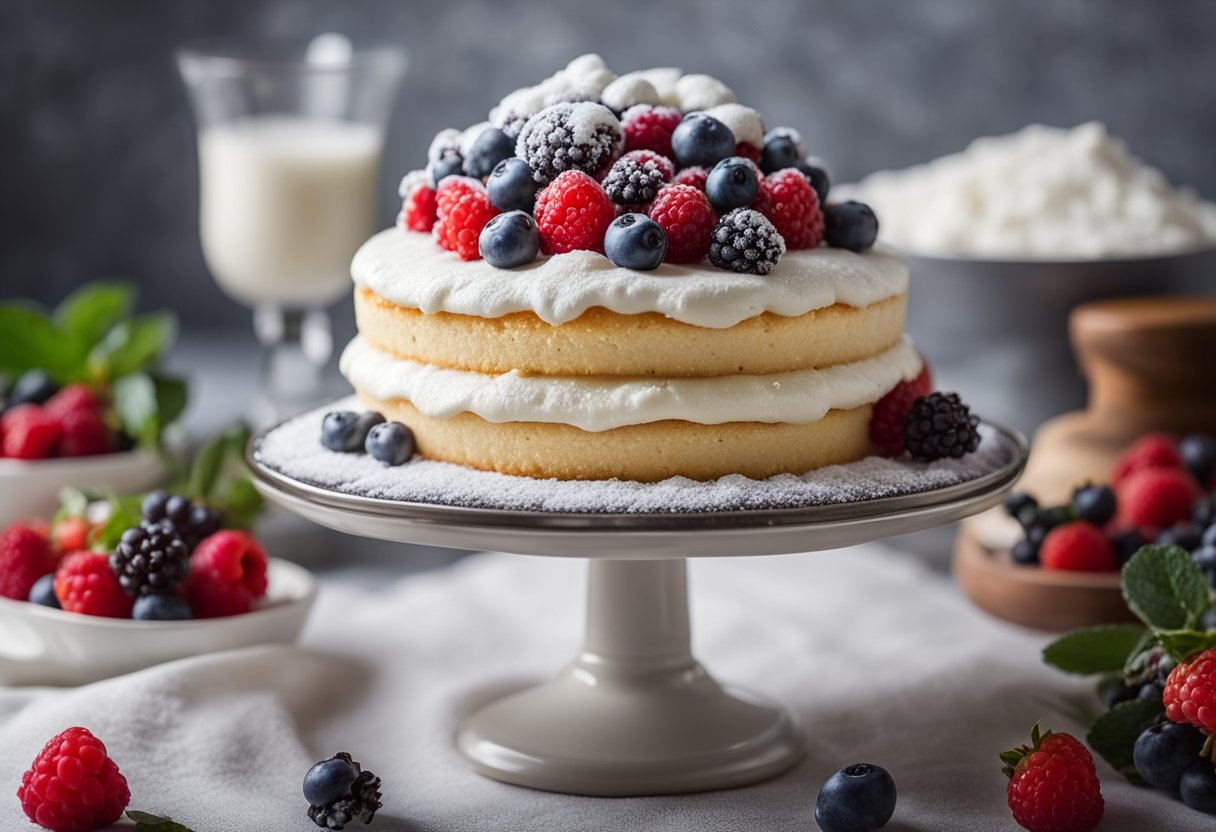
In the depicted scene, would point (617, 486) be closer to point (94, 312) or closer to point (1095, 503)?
point (1095, 503)

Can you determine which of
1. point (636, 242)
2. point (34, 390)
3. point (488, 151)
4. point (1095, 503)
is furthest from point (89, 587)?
point (1095, 503)

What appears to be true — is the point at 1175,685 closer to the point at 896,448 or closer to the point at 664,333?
the point at 896,448

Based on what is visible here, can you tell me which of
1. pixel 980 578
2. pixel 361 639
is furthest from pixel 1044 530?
pixel 361 639

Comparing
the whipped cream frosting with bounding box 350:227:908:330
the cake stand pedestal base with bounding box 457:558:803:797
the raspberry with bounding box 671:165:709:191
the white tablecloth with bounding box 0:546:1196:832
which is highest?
the raspberry with bounding box 671:165:709:191

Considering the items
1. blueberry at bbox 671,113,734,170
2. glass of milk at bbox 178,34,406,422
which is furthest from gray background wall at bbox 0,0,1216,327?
blueberry at bbox 671,113,734,170

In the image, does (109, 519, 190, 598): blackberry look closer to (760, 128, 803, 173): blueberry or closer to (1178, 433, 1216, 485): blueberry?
(760, 128, 803, 173): blueberry

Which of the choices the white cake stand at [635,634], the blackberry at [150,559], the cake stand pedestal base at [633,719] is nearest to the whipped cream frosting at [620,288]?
the white cake stand at [635,634]

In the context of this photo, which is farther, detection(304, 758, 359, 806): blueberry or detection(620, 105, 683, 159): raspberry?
detection(620, 105, 683, 159): raspberry

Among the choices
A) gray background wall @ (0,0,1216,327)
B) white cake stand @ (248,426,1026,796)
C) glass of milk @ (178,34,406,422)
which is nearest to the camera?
white cake stand @ (248,426,1026,796)
